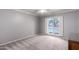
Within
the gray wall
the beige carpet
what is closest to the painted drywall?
the beige carpet

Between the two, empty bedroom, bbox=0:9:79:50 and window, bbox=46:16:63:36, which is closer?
empty bedroom, bbox=0:9:79:50

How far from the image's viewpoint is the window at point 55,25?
1305 mm

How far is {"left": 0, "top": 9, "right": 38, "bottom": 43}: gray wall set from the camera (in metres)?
1.19

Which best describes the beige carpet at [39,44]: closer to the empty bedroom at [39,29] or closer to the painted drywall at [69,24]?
the empty bedroom at [39,29]

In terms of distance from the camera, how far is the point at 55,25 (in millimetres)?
1342

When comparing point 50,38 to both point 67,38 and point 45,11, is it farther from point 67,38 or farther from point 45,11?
point 45,11

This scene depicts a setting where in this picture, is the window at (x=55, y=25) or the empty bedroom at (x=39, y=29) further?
the window at (x=55, y=25)

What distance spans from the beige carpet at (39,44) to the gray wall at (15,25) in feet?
0.33

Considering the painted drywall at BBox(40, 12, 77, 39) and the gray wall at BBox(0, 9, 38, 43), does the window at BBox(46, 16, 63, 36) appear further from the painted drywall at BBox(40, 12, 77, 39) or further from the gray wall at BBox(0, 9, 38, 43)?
the gray wall at BBox(0, 9, 38, 43)

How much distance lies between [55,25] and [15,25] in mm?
691

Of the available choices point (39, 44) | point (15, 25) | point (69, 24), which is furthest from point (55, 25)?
point (15, 25)

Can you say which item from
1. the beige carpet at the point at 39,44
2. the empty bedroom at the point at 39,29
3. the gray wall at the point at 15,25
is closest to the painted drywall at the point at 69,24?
the empty bedroom at the point at 39,29

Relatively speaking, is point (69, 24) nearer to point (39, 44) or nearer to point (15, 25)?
point (39, 44)
